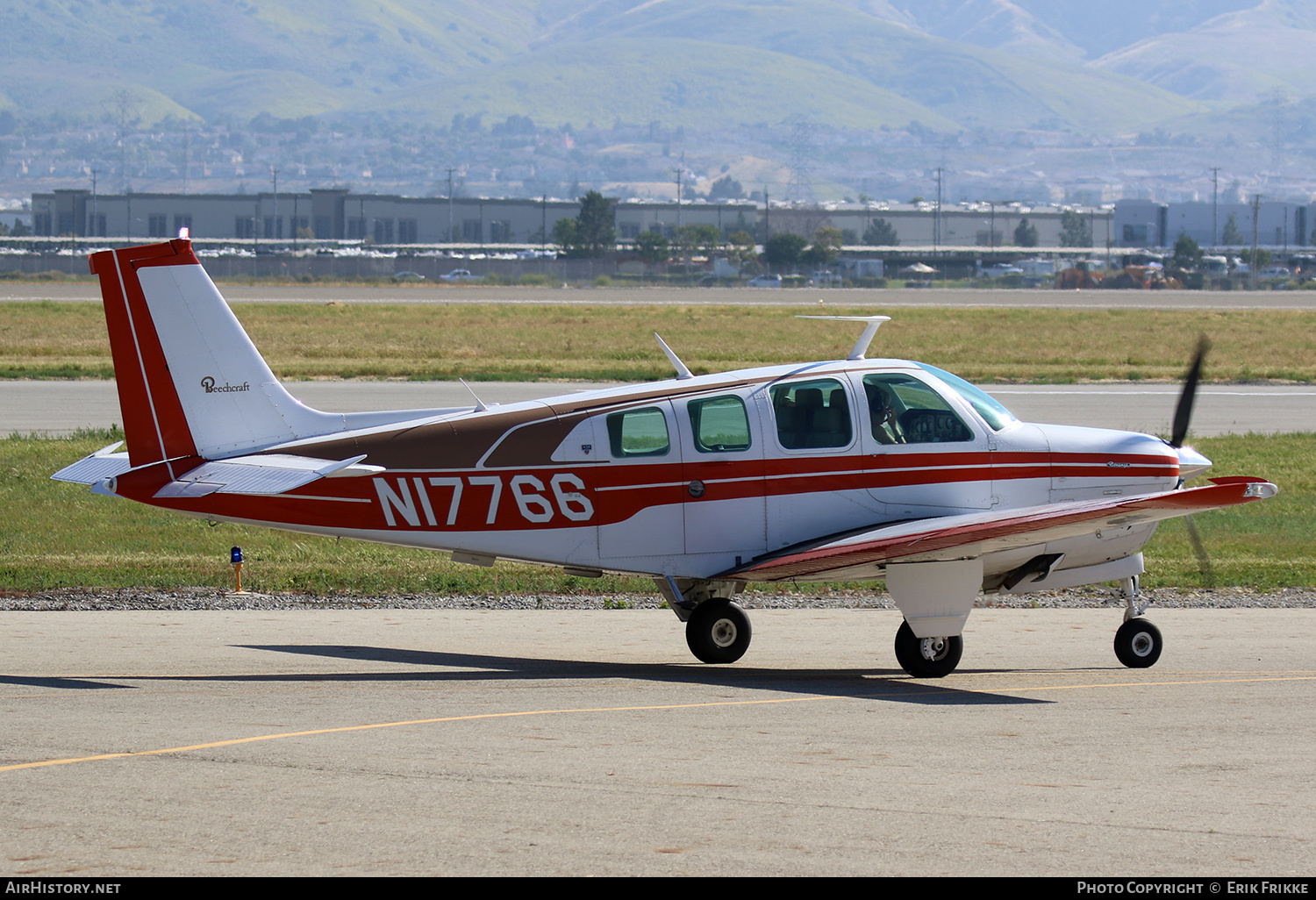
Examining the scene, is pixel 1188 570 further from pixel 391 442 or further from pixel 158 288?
pixel 158 288

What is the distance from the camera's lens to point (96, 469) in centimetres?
1103

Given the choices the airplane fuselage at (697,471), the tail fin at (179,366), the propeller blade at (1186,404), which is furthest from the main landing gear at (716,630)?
the propeller blade at (1186,404)

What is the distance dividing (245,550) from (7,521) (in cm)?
339

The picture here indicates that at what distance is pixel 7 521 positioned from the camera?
685 inches

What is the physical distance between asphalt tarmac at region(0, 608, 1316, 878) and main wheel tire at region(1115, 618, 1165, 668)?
11 cm

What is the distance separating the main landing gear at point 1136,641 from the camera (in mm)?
11250

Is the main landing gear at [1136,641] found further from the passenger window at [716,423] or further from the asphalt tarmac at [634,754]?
the passenger window at [716,423]

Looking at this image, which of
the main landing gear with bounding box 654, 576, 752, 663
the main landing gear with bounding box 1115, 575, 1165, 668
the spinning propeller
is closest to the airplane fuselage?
the spinning propeller

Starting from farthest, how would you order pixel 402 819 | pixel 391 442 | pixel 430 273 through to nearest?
pixel 430 273 < pixel 391 442 < pixel 402 819

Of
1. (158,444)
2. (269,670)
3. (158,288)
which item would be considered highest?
(158,288)

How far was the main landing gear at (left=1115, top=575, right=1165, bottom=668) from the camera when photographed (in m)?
11.2

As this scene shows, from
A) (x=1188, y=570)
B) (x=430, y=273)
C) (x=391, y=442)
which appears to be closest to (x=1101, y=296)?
(x=430, y=273)
